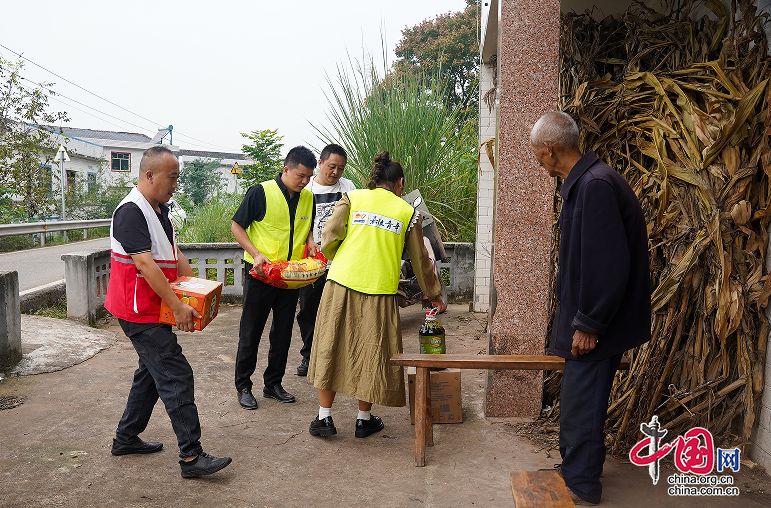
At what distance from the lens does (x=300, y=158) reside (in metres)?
4.54

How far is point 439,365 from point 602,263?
3.92 feet

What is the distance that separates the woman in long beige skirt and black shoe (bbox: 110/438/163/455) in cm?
105

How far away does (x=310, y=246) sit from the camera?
15.7ft

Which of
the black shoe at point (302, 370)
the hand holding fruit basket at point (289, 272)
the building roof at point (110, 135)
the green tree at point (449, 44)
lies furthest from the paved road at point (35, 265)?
the building roof at point (110, 135)

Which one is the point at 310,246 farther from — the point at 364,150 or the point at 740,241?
the point at 364,150

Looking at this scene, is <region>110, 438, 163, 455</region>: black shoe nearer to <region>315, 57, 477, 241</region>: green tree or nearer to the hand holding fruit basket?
the hand holding fruit basket

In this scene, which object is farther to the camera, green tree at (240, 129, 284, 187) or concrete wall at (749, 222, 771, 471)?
green tree at (240, 129, 284, 187)

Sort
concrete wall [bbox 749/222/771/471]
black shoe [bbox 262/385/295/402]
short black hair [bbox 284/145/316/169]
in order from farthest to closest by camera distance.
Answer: black shoe [bbox 262/385/295/402]
short black hair [bbox 284/145/316/169]
concrete wall [bbox 749/222/771/471]

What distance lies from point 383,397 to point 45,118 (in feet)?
64.8

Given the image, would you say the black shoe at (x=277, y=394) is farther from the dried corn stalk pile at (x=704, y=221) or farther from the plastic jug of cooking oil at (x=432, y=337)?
the dried corn stalk pile at (x=704, y=221)

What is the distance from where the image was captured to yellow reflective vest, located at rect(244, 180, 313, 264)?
4598 mm

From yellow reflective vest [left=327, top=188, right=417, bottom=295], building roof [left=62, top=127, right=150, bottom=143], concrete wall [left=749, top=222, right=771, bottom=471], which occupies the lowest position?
concrete wall [left=749, top=222, right=771, bottom=471]

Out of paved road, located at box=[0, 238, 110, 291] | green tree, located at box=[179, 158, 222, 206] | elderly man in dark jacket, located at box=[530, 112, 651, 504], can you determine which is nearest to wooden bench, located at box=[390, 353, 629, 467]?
elderly man in dark jacket, located at box=[530, 112, 651, 504]

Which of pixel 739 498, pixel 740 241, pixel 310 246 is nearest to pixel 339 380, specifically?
pixel 310 246
